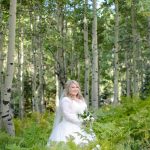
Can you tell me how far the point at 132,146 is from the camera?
7.13 metres

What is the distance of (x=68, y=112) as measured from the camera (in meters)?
7.57

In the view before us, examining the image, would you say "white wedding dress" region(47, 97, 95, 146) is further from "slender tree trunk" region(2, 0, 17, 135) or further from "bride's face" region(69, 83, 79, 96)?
"slender tree trunk" region(2, 0, 17, 135)

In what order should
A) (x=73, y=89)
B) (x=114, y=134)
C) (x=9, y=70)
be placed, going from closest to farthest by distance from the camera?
(x=114, y=134) < (x=73, y=89) < (x=9, y=70)

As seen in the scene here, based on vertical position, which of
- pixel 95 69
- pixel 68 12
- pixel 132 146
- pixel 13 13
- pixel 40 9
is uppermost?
pixel 68 12

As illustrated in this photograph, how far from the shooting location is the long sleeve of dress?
24.6 feet

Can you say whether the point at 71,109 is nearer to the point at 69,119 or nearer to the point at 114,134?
the point at 69,119

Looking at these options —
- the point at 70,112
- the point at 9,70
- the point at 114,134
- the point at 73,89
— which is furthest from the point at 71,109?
the point at 9,70

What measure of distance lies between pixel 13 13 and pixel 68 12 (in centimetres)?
1299

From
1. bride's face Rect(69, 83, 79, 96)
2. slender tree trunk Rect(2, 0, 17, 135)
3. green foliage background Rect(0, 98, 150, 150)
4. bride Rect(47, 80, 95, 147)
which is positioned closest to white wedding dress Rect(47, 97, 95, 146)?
bride Rect(47, 80, 95, 147)

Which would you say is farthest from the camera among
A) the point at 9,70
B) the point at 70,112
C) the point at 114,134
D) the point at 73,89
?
the point at 9,70

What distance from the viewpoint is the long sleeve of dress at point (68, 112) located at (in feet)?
24.6

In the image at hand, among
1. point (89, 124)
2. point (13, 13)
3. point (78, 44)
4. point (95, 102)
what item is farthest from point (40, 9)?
point (78, 44)

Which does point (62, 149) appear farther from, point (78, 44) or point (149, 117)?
point (78, 44)

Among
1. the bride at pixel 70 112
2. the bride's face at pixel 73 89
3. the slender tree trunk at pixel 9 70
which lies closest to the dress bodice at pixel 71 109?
the bride at pixel 70 112
